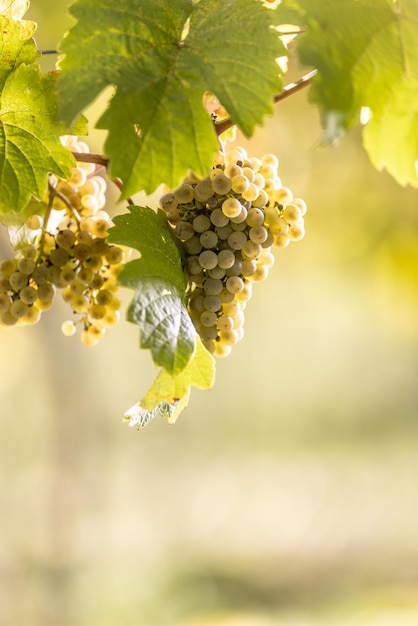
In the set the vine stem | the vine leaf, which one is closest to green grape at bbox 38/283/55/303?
the vine stem

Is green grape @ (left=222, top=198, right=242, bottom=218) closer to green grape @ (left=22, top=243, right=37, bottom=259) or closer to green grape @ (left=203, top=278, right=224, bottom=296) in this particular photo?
green grape @ (left=203, top=278, right=224, bottom=296)

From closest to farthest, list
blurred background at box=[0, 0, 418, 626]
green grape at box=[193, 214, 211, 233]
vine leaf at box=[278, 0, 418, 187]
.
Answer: vine leaf at box=[278, 0, 418, 187] → green grape at box=[193, 214, 211, 233] → blurred background at box=[0, 0, 418, 626]

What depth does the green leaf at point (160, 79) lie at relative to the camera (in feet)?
1.42

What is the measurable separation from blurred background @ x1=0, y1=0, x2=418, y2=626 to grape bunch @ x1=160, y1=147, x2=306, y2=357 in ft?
5.18

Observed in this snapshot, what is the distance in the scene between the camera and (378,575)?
11.1ft

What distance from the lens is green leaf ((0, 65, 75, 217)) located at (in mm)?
481

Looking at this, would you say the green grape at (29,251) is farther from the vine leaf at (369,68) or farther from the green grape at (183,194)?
the vine leaf at (369,68)

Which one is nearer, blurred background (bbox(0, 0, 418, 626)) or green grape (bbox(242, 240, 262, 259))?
green grape (bbox(242, 240, 262, 259))

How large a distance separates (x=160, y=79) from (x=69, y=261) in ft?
0.54

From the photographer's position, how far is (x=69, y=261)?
0.55m

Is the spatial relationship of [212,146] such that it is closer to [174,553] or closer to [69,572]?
[69,572]

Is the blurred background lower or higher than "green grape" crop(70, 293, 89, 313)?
lower

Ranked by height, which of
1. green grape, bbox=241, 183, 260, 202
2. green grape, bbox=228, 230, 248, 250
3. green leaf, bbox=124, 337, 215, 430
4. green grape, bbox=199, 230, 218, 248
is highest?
green grape, bbox=241, 183, 260, 202

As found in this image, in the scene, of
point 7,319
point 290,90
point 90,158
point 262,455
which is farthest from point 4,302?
point 262,455
